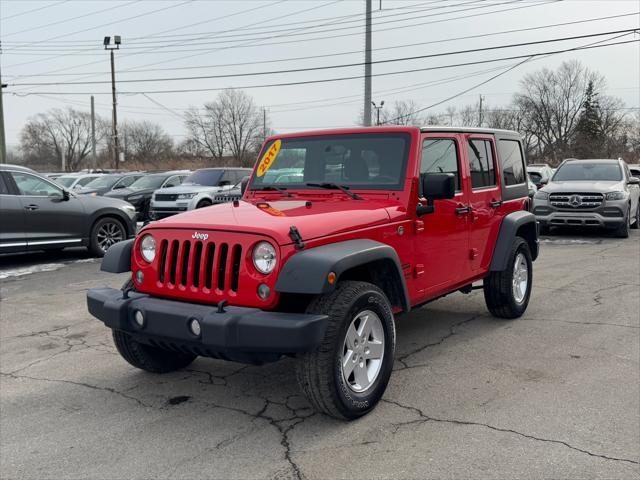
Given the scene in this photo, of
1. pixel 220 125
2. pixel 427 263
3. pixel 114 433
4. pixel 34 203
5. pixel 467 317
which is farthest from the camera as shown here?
pixel 220 125

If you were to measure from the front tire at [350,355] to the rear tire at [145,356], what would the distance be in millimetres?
1283

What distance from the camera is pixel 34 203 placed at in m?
10.5

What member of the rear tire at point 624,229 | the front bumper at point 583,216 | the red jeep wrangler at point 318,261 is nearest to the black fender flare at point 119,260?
the red jeep wrangler at point 318,261

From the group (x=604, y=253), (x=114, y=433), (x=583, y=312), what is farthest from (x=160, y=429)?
(x=604, y=253)

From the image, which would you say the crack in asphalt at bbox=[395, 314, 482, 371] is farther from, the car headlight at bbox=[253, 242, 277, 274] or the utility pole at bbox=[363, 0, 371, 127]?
the utility pole at bbox=[363, 0, 371, 127]

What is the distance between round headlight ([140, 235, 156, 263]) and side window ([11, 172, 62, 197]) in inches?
290

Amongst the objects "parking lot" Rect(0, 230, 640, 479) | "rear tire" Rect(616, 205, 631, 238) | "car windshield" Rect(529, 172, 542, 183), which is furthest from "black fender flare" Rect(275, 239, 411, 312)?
"car windshield" Rect(529, 172, 542, 183)

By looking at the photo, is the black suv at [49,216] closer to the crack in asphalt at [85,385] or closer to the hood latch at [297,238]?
the crack in asphalt at [85,385]

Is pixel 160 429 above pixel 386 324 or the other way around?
the other way around

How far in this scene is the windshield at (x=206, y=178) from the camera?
57.7 feet

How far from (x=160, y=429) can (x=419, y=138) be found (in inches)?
114

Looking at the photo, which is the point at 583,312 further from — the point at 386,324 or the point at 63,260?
the point at 63,260

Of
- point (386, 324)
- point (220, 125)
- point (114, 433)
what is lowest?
point (114, 433)

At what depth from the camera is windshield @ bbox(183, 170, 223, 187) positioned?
17.6 metres
